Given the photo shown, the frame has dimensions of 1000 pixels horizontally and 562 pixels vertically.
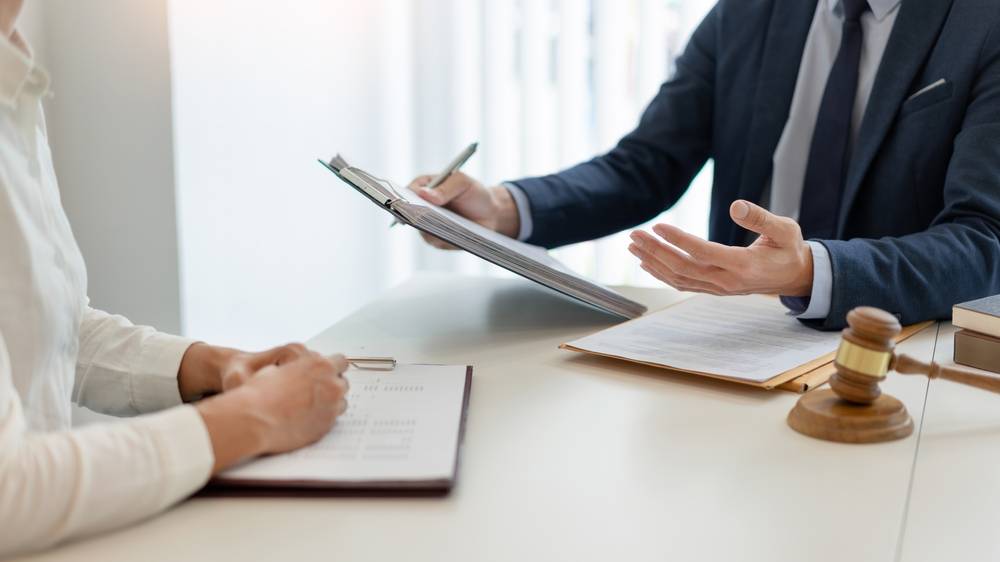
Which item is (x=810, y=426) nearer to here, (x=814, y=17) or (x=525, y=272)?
(x=525, y=272)

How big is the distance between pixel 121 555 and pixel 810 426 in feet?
1.77

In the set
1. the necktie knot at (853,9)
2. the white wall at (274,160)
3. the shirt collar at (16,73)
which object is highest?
the necktie knot at (853,9)

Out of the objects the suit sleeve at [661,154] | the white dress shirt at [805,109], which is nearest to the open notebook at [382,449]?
the white dress shirt at [805,109]

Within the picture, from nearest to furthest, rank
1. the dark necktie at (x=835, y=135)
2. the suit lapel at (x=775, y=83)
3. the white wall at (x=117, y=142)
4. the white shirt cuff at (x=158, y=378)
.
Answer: the white shirt cuff at (x=158, y=378), the dark necktie at (x=835, y=135), the suit lapel at (x=775, y=83), the white wall at (x=117, y=142)

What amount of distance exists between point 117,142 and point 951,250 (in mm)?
1783

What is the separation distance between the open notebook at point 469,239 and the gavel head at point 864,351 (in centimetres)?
42

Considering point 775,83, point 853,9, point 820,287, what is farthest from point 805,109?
point 820,287

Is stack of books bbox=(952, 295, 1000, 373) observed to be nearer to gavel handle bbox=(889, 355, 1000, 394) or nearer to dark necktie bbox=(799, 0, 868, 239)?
gavel handle bbox=(889, 355, 1000, 394)

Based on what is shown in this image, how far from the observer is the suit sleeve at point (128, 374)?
0.84m

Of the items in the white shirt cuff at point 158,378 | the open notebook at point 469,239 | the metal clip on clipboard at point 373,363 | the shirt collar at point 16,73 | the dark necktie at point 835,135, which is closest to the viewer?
the shirt collar at point 16,73

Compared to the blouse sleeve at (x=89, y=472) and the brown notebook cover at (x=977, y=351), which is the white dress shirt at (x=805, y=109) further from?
the blouse sleeve at (x=89, y=472)

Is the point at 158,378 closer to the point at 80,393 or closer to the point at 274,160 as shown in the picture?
the point at 80,393

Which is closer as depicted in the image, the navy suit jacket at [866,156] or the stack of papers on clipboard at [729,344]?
the stack of papers on clipboard at [729,344]

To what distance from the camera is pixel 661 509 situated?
65 centimetres
